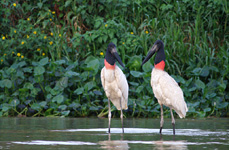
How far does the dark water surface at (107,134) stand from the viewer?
18.1 feet

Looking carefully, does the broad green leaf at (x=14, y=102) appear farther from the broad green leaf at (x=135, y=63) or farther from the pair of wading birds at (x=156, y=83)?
the pair of wading birds at (x=156, y=83)

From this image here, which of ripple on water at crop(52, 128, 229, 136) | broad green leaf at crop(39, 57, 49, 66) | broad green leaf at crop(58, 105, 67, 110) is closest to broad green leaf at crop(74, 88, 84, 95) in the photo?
broad green leaf at crop(58, 105, 67, 110)

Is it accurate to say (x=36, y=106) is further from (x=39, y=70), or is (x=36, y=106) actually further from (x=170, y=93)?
(x=170, y=93)

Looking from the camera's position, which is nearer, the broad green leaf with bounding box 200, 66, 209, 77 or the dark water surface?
the dark water surface

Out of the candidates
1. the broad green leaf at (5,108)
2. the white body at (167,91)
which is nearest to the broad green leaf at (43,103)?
the broad green leaf at (5,108)

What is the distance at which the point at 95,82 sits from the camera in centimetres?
1043

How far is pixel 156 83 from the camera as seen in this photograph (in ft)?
23.8

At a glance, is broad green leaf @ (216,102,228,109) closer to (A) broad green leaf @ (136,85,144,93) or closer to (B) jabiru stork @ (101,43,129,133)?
(A) broad green leaf @ (136,85,144,93)

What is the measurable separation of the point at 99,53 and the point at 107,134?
4624 mm

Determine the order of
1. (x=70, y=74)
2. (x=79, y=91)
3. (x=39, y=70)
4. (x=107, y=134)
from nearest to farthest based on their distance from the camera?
(x=107, y=134) → (x=79, y=91) → (x=70, y=74) → (x=39, y=70)

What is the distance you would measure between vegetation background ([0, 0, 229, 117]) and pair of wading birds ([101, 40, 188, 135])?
2183mm

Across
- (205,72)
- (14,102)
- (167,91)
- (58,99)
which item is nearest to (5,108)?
(14,102)

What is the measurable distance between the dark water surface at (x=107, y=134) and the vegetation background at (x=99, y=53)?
88 cm

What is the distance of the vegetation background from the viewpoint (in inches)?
402
